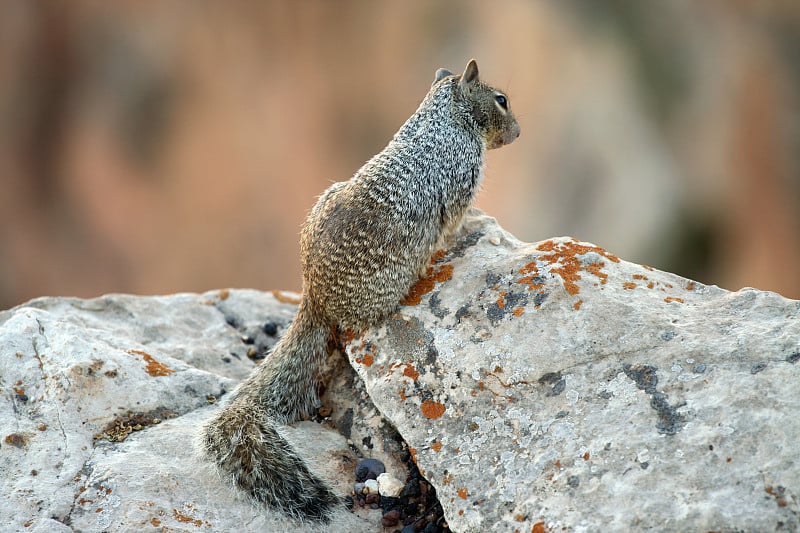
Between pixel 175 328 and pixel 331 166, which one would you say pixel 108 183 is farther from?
pixel 175 328

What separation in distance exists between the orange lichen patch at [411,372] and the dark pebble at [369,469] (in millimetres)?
454

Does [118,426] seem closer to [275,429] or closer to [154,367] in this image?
[154,367]

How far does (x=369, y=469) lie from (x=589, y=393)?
45.1 inches

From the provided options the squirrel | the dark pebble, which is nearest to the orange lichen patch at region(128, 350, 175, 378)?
the squirrel

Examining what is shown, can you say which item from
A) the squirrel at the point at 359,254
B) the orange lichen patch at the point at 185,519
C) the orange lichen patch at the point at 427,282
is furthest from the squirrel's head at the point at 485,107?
the orange lichen patch at the point at 185,519

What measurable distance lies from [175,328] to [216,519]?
1.99 metres

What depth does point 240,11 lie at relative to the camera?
728 inches

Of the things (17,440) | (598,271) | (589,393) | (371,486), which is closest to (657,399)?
(589,393)

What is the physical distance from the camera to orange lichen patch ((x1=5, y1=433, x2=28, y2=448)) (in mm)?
3857

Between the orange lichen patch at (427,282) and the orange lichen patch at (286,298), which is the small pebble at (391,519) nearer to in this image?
the orange lichen patch at (427,282)

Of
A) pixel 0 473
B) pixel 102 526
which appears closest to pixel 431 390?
pixel 102 526

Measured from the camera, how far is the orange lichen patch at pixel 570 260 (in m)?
4.15

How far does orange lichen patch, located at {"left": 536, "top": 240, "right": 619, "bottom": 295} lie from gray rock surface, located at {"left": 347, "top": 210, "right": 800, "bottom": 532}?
0.01 meters

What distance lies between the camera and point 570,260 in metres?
4.30
